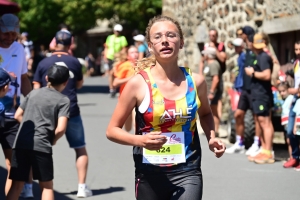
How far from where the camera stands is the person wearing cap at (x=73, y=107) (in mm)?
8344

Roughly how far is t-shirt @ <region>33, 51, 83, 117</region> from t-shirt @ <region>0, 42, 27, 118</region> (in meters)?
0.41

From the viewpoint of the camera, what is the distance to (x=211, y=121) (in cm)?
513

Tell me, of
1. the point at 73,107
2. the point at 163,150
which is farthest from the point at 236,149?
the point at 163,150

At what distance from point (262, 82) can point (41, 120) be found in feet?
14.4

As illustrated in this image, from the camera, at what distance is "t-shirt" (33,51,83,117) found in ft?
27.4

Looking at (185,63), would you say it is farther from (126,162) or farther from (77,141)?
(77,141)

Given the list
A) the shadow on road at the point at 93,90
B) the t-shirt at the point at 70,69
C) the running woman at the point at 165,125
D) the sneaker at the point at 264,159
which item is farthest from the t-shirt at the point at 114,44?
the running woman at the point at 165,125

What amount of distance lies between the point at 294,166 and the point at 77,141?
3308 mm

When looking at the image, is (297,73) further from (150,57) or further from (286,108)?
(150,57)

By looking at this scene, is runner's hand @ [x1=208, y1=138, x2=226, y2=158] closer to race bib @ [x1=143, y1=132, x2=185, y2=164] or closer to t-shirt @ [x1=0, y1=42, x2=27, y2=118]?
race bib @ [x1=143, y1=132, x2=185, y2=164]

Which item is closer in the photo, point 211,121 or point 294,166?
point 211,121

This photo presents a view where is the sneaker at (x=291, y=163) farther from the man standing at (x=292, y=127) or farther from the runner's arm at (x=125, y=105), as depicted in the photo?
the runner's arm at (x=125, y=105)

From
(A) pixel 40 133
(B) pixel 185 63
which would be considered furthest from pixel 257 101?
(B) pixel 185 63

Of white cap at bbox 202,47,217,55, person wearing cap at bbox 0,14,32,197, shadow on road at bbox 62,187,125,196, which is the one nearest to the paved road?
shadow on road at bbox 62,187,125,196
